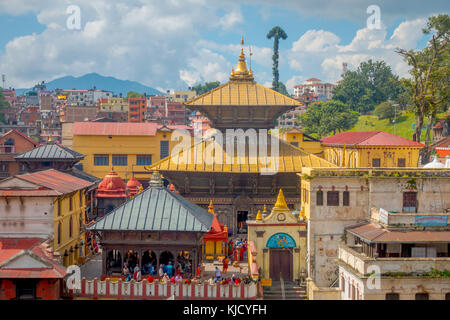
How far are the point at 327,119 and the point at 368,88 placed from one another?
33.4 metres

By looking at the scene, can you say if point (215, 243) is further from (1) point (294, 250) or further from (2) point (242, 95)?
(2) point (242, 95)

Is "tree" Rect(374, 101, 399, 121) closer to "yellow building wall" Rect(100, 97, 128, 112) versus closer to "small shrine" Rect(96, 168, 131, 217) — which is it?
"yellow building wall" Rect(100, 97, 128, 112)

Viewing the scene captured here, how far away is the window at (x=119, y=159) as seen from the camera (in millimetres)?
73438

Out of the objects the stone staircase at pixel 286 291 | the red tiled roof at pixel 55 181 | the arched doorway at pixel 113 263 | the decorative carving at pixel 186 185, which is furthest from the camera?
the decorative carving at pixel 186 185

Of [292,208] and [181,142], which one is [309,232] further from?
[181,142]

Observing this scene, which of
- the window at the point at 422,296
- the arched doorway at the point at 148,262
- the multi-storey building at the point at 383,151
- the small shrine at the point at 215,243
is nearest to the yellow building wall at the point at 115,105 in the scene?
the multi-storey building at the point at 383,151

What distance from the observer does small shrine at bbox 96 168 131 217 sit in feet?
183

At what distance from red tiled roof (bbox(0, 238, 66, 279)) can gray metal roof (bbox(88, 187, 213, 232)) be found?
286 centimetres

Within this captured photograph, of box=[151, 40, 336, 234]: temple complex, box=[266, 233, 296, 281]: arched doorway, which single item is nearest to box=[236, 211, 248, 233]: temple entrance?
box=[151, 40, 336, 234]: temple complex

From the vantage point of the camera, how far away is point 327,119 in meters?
100

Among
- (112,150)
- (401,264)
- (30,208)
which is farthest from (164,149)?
(401,264)

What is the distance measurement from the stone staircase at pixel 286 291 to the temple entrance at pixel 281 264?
0.47m

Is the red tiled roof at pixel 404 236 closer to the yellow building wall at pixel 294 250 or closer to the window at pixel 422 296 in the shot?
the window at pixel 422 296
